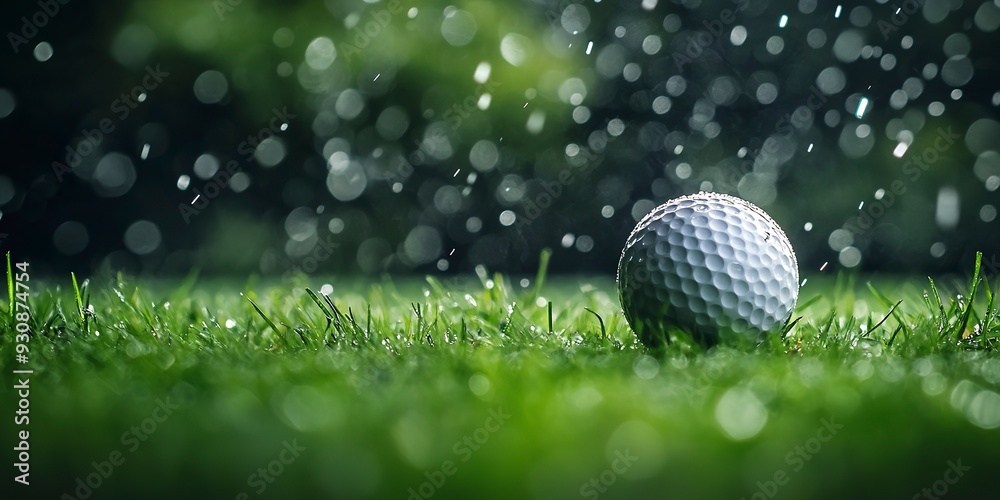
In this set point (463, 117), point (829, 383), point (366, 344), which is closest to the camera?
point (829, 383)

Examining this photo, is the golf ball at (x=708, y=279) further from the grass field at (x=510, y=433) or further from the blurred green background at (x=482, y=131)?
the blurred green background at (x=482, y=131)

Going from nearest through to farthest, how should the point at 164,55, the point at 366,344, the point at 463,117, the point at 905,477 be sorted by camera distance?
the point at 905,477
the point at 366,344
the point at 164,55
the point at 463,117

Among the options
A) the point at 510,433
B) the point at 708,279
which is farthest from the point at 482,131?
the point at 510,433

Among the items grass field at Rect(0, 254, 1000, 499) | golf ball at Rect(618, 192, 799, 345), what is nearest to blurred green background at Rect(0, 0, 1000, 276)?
golf ball at Rect(618, 192, 799, 345)

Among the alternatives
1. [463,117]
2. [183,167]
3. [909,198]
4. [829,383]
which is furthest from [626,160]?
[829,383]

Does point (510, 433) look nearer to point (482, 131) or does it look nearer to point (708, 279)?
point (708, 279)

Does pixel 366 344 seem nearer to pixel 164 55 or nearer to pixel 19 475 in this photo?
pixel 19 475

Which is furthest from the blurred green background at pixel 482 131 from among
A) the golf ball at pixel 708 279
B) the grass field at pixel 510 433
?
the grass field at pixel 510 433
